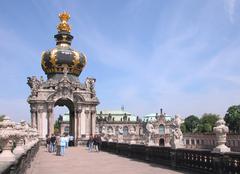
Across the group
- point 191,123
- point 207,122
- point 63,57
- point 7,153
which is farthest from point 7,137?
point 191,123

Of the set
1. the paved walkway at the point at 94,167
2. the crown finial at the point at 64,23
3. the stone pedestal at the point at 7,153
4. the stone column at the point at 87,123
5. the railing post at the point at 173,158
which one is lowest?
the paved walkway at the point at 94,167

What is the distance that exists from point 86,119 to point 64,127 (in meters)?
75.9

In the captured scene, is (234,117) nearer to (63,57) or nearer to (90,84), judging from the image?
(90,84)

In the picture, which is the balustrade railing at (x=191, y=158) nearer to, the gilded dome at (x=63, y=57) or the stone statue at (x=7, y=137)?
the stone statue at (x=7, y=137)

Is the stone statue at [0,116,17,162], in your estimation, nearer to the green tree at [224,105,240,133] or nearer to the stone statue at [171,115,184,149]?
the stone statue at [171,115,184,149]

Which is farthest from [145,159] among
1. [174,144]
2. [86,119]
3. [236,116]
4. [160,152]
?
[236,116]

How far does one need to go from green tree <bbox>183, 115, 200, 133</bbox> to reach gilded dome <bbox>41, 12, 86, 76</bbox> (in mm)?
109413

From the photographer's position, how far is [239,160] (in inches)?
573

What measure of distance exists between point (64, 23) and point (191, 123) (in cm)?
11159

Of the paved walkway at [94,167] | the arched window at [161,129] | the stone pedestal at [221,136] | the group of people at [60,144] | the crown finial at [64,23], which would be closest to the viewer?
the stone pedestal at [221,136]

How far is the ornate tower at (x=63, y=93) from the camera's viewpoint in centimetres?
4709

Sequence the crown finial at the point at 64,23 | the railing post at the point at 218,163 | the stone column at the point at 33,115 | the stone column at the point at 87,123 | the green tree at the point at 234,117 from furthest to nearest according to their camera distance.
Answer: the green tree at the point at 234,117, the crown finial at the point at 64,23, the stone column at the point at 87,123, the stone column at the point at 33,115, the railing post at the point at 218,163

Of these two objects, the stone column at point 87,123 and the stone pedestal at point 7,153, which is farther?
the stone column at point 87,123

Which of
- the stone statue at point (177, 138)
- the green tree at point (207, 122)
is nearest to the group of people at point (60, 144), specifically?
the stone statue at point (177, 138)
